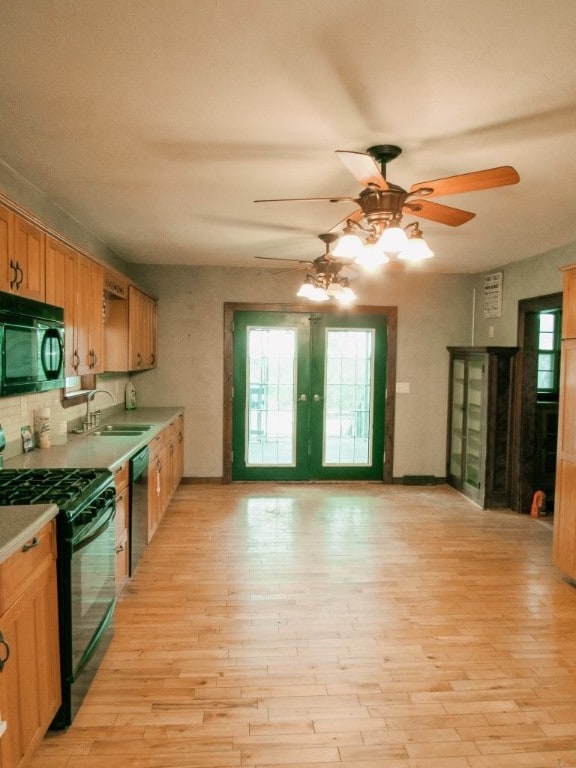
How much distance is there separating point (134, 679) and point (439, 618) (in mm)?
1740

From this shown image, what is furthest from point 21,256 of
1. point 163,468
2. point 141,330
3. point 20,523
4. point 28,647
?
point 141,330

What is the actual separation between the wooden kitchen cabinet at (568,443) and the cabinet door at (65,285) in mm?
3295

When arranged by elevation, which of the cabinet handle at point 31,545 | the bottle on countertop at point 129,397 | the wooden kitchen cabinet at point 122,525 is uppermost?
the bottle on countertop at point 129,397

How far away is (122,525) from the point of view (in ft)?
10.5

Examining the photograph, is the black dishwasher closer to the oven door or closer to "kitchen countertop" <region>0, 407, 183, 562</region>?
"kitchen countertop" <region>0, 407, 183, 562</region>

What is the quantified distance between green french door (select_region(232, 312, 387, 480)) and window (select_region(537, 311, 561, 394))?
1.71 m

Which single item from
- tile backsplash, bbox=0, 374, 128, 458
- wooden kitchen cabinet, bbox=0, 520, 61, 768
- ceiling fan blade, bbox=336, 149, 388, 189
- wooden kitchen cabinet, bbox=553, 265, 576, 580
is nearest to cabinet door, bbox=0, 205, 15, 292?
tile backsplash, bbox=0, 374, 128, 458

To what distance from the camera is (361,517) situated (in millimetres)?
4910

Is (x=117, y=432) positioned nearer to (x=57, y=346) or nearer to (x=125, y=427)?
(x=125, y=427)

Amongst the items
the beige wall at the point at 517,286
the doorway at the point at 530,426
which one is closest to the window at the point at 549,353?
the doorway at the point at 530,426

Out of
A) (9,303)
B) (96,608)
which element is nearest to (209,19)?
(9,303)

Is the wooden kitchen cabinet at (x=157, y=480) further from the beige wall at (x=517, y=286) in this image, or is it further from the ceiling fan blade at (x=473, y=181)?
the beige wall at (x=517, y=286)

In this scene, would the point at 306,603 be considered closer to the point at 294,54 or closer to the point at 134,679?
the point at 134,679

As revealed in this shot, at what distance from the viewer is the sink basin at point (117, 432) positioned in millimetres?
3988
